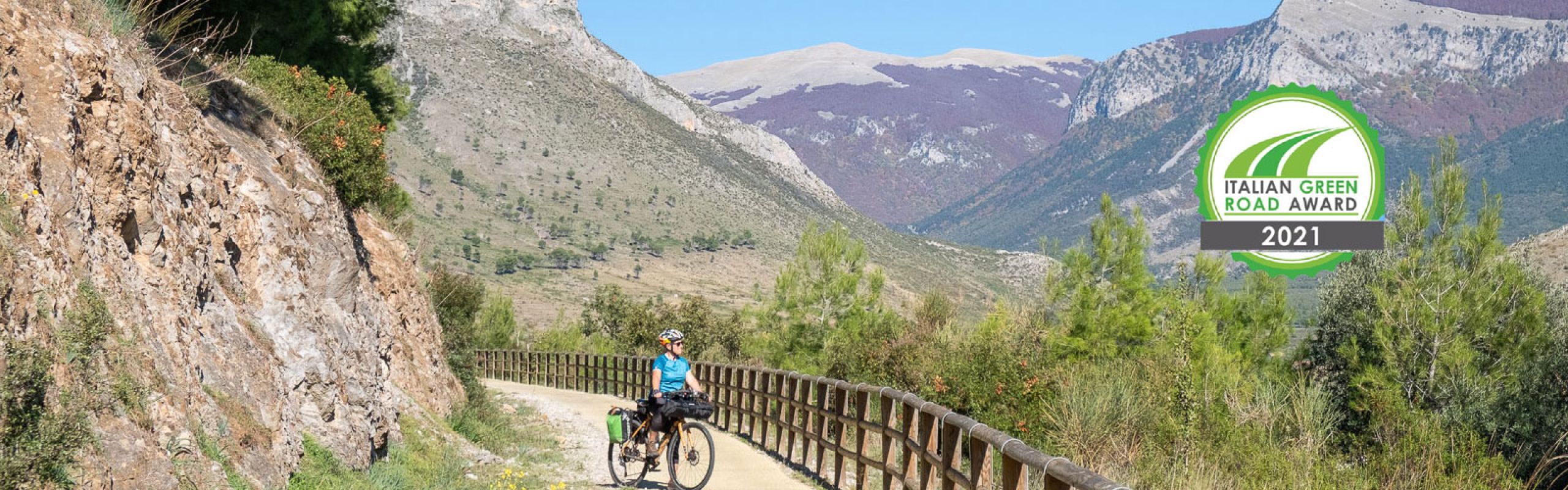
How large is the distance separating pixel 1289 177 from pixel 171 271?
22641mm

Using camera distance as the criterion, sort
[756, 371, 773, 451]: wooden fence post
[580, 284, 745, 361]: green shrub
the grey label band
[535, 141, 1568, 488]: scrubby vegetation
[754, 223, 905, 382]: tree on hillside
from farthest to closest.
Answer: [580, 284, 745, 361]: green shrub < [754, 223, 905, 382]: tree on hillside < the grey label band < [756, 371, 773, 451]: wooden fence post < [535, 141, 1568, 488]: scrubby vegetation

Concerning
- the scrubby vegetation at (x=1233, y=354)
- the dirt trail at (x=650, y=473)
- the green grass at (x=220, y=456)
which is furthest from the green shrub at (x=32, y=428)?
the scrubby vegetation at (x=1233, y=354)

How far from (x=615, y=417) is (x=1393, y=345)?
1097 inches

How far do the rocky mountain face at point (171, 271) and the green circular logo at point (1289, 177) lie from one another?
16756mm

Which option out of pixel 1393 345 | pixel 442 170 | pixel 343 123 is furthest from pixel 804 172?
pixel 343 123

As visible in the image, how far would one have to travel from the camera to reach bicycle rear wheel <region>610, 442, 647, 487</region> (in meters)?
12.9

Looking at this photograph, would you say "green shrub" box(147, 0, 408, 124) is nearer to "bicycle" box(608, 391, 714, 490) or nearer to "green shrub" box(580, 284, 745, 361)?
"bicycle" box(608, 391, 714, 490)

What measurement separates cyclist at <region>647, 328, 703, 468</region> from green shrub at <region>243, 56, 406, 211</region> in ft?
22.0

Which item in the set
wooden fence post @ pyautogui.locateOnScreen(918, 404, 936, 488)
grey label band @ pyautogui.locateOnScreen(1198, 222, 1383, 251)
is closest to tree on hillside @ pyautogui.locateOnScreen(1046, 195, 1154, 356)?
grey label band @ pyautogui.locateOnScreen(1198, 222, 1383, 251)

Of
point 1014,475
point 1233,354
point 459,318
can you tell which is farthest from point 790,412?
point 1233,354

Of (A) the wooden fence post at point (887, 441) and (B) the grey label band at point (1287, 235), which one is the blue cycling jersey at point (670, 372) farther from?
(B) the grey label band at point (1287, 235)

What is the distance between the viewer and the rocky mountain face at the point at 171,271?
711 cm

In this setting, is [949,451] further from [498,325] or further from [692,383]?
[498,325]

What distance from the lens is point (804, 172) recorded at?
188 m
